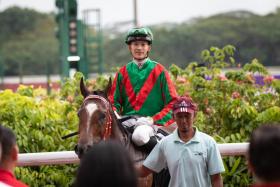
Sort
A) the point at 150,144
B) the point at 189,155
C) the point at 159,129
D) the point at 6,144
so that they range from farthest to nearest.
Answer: the point at 159,129
the point at 150,144
the point at 189,155
the point at 6,144

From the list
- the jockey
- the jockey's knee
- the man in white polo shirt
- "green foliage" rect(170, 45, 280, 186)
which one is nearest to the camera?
the man in white polo shirt

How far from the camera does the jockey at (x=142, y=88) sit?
7336 mm

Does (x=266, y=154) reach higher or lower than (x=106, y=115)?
higher

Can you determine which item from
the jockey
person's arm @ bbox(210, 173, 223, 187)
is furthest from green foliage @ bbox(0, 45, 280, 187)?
person's arm @ bbox(210, 173, 223, 187)

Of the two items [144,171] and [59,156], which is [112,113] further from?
[59,156]

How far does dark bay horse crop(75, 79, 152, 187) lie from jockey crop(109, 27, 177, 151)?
43 centimetres

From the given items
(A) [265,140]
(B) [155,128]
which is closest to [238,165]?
(B) [155,128]

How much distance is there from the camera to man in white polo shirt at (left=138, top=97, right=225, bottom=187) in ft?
19.4

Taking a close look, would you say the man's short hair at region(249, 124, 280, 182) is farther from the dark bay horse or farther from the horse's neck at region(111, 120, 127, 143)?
the horse's neck at region(111, 120, 127, 143)

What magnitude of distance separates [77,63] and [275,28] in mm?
32740

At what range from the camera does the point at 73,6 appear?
16.8 meters

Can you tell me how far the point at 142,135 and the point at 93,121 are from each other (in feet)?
1.77

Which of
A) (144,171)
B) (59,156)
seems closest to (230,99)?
(59,156)

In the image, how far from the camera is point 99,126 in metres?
6.58
